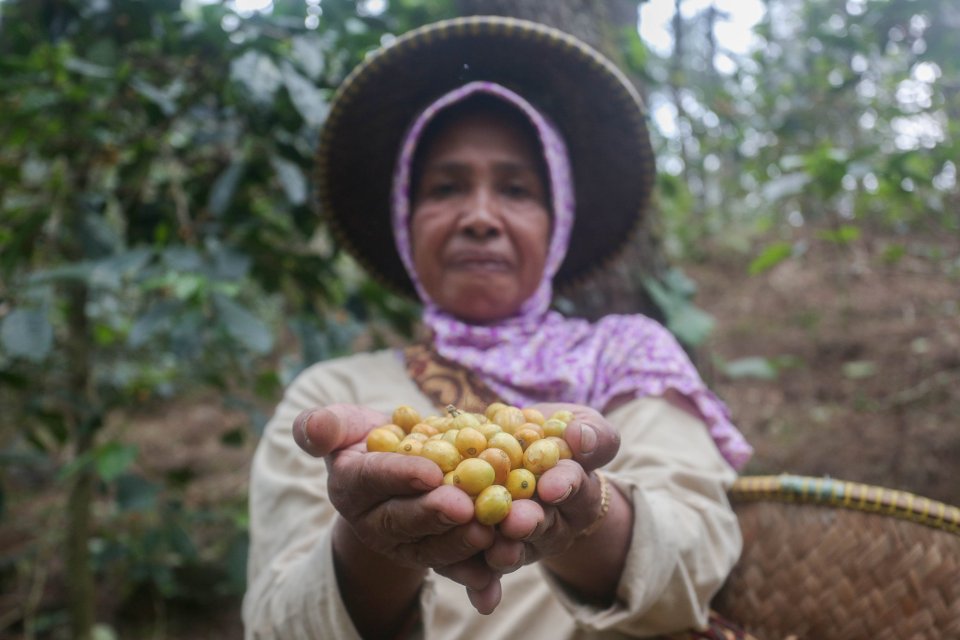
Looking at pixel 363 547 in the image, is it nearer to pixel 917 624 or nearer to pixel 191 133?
pixel 917 624

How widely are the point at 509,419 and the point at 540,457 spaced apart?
9 centimetres

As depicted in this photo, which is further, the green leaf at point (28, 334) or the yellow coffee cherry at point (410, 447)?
the green leaf at point (28, 334)

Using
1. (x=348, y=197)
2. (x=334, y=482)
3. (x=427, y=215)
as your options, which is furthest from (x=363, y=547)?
(x=348, y=197)

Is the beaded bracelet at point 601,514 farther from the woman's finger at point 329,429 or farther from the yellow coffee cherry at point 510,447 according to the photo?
the woman's finger at point 329,429

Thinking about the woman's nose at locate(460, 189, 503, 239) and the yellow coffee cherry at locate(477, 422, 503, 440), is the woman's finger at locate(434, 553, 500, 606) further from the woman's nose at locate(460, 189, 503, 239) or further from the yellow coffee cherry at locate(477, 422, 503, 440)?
the woman's nose at locate(460, 189, 503, 239)

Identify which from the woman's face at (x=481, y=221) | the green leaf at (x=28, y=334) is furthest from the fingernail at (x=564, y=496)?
the green leaf at (x=28, y=334)

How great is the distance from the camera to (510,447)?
0.74m

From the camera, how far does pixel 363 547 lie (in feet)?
2.95

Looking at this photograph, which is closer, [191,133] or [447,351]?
[447,351]

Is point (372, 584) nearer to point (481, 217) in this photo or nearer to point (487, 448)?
point (487, 448)

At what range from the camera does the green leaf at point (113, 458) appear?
155 centimetres

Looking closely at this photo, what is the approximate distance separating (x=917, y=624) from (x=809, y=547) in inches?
7.2

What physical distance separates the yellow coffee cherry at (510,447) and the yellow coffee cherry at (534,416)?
0.09m

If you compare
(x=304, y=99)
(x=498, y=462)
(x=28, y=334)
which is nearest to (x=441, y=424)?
(x=498, y=462)
